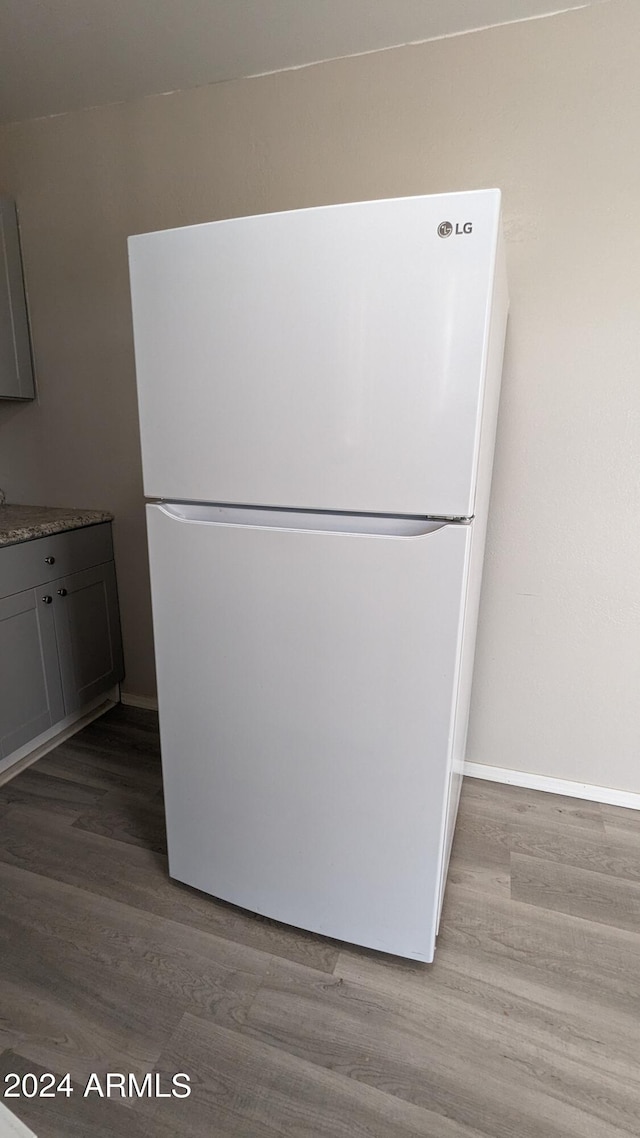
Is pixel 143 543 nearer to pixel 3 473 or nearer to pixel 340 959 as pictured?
pixel 3 473

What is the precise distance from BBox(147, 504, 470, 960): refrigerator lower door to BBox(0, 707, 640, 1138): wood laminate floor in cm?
12

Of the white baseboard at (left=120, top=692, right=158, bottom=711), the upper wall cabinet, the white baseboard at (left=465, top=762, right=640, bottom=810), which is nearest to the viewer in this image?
the white baseboard at (left=465, top=762, right=640, bottom=810)

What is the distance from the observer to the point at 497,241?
924mm

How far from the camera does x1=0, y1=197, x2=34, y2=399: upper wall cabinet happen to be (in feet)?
6.68

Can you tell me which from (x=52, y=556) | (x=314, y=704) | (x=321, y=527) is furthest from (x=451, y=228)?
(x=52, y=556)

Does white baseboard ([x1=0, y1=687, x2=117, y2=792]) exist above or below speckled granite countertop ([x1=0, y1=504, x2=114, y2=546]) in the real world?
below

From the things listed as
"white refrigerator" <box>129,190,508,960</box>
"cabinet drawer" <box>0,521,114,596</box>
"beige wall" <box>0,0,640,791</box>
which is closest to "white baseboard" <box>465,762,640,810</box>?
"beige wall" <box>0,0,640,791</box>

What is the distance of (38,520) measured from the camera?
78.7 inches

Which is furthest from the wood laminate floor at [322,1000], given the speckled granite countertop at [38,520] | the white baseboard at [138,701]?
the speckled granite countertop at [38,520]

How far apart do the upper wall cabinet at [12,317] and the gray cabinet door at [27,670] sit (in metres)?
0.82

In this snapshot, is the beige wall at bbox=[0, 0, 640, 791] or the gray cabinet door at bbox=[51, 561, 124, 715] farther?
the gray cabinet door at bbox=[51, 561, 124, 715]

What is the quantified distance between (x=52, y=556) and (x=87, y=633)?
36cm

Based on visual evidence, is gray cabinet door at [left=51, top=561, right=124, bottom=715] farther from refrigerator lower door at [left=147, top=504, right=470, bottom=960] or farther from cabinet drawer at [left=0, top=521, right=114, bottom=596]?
refrigerator lower door at [left=147, top=504, right=470, bottom=960]

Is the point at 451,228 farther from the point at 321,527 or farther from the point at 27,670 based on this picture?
the point at 27,670
